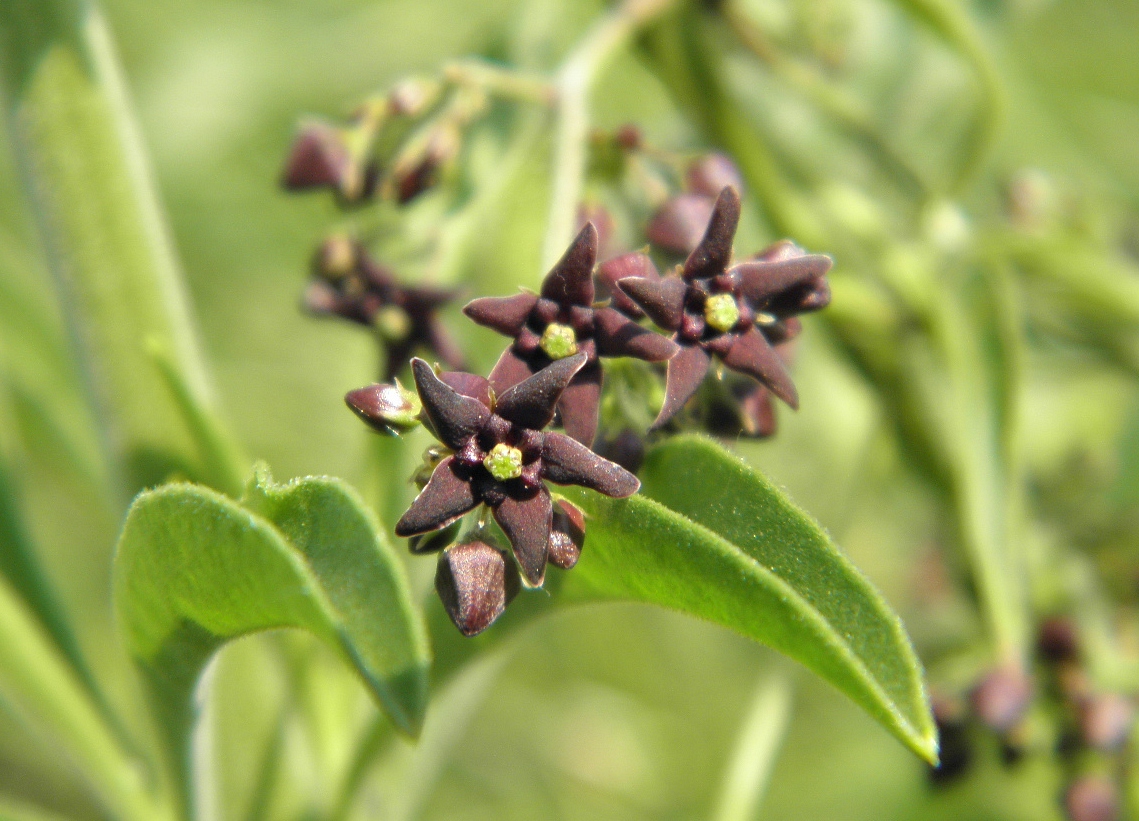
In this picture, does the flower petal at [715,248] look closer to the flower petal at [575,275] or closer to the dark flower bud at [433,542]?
the flower petal at [575,275]

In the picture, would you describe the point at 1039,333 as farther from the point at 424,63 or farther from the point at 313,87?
the point at 313,87

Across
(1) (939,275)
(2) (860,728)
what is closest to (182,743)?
(1) (939,275)

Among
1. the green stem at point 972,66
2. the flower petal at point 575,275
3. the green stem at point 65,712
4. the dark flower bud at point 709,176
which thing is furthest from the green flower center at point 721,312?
the green stem at point 65,712

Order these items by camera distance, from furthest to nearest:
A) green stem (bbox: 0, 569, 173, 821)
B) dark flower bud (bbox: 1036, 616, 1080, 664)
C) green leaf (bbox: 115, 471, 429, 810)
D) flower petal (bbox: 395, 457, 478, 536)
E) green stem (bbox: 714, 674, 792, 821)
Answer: dark flower bud (bbox: 1036, 616, 1080, 664) → green stem (bbox: 714, 674, 792, 821) → green stem (bbox: 0, 569, 173, 821) → flower petal (bbox: 395, 457, 478, 536) → green leaf (bbox: 115, 471, 429, 810)

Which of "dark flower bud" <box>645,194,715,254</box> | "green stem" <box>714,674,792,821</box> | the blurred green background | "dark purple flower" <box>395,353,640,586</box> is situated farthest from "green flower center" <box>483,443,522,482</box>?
"green stem" <box>714,674,792,821</box>

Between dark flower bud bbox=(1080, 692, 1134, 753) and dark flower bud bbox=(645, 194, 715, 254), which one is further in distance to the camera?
dark flower bud bbox=(1080, 692, 1134, 753)

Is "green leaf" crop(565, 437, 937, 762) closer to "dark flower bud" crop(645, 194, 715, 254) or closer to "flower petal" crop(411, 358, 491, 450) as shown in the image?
"flower petal" crop(411, 358, 491, 450)

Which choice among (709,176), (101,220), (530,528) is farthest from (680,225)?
(101,220)
